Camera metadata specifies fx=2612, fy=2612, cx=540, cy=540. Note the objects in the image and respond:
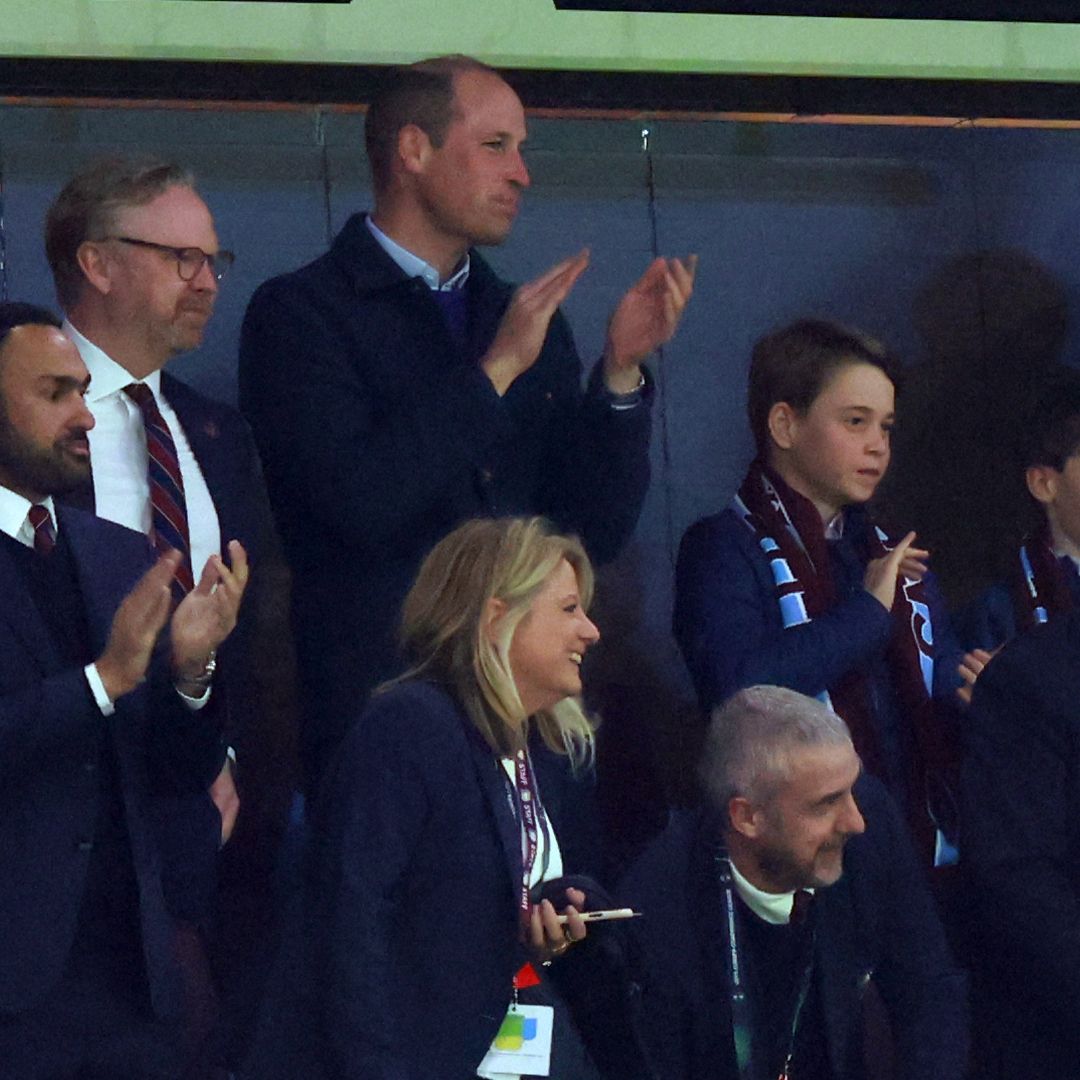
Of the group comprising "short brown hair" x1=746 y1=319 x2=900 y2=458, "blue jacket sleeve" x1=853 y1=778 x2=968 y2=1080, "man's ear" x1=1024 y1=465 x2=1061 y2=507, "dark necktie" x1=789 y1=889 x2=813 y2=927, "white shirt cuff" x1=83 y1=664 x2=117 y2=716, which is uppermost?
"short brown hair" x1=746 y1=319 x2=900 y2=458

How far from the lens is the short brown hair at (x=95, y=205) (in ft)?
16.4

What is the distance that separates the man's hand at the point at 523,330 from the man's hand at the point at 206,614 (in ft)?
2.55

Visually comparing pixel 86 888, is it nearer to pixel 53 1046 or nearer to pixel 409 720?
pixel 53 1046

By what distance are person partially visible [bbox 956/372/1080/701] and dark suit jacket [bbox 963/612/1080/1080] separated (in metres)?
0.40

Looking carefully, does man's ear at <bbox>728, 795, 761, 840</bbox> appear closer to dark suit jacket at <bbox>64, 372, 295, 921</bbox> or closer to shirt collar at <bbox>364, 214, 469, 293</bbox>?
dark suit jacket at <bbox>64, 372, 295, 921</bbox>

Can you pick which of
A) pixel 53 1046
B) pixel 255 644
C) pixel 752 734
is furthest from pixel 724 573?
pixel 53 1046

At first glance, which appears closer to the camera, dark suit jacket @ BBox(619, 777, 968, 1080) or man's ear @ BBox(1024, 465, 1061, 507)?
dark suit jacket @ BBox(619, 777, 968, 1080)

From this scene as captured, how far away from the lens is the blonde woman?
4242 mm

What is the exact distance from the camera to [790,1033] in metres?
4.66

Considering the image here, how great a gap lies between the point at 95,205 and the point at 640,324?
1073 mm

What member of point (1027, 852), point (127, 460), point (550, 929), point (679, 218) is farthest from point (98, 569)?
point (679, 218)

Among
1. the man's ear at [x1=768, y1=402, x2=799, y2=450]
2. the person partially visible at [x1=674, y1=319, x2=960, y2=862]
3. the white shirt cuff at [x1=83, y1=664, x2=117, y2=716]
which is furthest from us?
the man's ear at [x1=768, y1=402, x2=799, y2=450]

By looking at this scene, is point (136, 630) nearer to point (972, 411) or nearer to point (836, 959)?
point (836, 959)

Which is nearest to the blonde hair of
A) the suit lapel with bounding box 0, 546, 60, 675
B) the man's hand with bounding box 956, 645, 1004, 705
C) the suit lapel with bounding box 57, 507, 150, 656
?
the suit lapel with bounding box 57, 507, 150, 656
